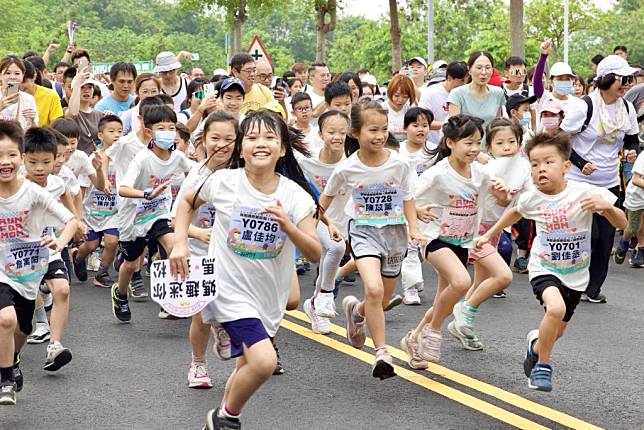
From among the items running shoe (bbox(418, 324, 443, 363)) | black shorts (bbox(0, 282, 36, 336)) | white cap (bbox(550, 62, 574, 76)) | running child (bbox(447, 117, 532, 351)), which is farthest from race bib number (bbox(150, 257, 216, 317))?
white cap (bbox(550, 62, 574, 76))

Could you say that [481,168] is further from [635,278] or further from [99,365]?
[635,278]

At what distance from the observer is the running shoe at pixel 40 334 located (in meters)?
8.47

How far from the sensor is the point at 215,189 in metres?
5.86

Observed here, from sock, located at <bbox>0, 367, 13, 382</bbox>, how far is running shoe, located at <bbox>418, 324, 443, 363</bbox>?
2552 millimetres

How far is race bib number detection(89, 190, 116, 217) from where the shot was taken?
1122 cm

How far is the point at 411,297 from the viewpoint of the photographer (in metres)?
9.93

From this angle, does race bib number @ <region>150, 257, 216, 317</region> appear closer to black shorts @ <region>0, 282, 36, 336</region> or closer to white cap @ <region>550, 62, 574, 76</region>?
black shorts @ <region>0, 282, 36, 336</region>

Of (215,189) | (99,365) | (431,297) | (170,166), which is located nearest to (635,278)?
(431,297)

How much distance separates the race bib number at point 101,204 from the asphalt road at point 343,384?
6.82 ft

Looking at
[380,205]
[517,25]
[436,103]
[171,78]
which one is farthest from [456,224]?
[517,25]

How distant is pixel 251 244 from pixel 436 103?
682 cm

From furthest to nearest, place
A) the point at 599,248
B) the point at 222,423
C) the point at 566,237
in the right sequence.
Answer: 1. the point at 599,248
2. the point at 566,237
3. the point at 222,423

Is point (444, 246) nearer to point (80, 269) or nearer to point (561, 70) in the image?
point (561, 70)

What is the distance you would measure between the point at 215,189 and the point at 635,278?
676cm
